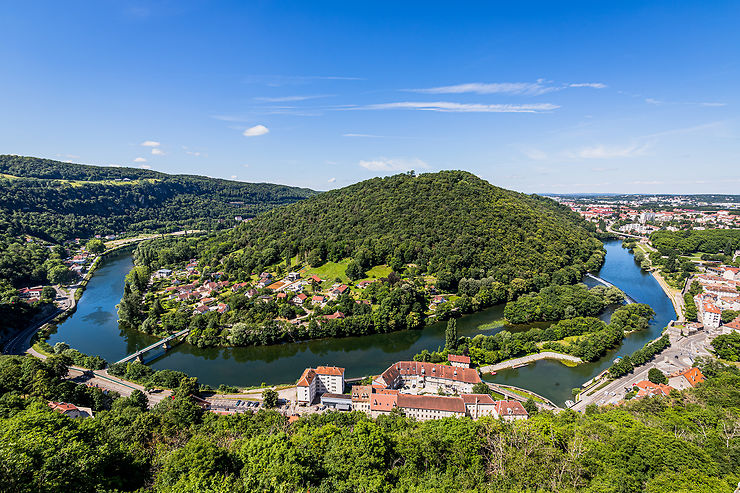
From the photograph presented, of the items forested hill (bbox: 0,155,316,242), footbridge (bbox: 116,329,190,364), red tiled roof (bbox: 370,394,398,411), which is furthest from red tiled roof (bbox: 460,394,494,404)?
forested hill (bbox: 0,155,316,242)

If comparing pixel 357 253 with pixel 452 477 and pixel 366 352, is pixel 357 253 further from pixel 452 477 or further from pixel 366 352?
pixel 452 477

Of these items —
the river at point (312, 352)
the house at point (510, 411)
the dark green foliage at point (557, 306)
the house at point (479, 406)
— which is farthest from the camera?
the dark green foliage at point (557, 306)

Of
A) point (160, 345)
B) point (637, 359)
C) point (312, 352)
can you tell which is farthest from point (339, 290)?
point (637, 359)

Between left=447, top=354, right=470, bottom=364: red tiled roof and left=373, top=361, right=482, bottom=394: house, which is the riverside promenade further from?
left=373, top=361, right=482, bottom=394: house

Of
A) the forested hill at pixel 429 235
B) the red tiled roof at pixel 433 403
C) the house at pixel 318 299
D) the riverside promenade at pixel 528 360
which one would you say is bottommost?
the riverside promenade at pixel 528 360

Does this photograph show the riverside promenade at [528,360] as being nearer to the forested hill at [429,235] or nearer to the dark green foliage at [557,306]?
the dark green foliage at [557,306]

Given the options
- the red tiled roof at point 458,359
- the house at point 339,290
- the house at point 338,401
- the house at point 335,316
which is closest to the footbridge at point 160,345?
the house at point 335,316
